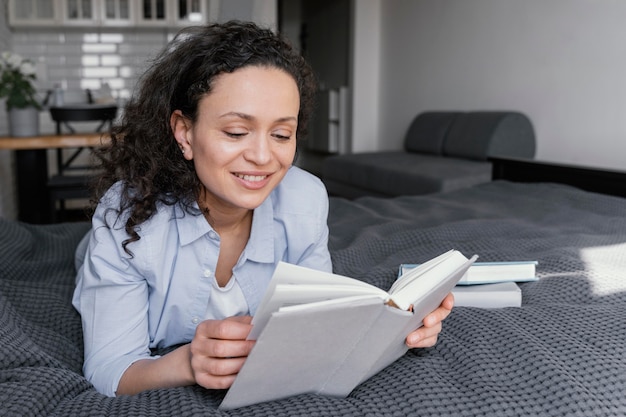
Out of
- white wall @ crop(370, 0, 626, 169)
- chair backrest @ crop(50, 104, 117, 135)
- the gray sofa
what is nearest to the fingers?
the gray sofa

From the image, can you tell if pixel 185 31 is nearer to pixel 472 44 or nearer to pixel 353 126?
pixel 472 44

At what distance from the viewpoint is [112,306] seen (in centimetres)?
101

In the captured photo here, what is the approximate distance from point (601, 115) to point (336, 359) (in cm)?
319

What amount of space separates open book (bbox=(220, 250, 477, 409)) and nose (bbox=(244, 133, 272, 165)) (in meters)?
0.30

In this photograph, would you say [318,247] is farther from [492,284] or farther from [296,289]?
[296,289]

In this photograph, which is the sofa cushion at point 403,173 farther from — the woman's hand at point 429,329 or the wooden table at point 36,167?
the woman's hand at point 429,329

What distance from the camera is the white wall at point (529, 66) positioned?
11.2 ft

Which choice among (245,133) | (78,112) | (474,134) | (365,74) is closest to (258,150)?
(245,133)

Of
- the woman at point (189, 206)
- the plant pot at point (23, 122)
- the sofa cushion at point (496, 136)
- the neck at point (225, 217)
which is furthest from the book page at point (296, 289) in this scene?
the sofa cushion at point (496, 136)

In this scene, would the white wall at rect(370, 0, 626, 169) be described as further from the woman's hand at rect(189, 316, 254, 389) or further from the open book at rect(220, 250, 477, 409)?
the woman's hand at rect(189, 316, 254, 389)

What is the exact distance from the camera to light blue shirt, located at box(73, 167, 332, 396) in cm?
101

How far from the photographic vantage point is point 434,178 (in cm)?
364

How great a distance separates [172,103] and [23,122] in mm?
2785

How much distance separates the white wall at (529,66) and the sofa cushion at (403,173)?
53 centimetres
